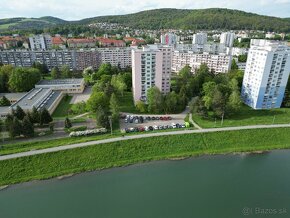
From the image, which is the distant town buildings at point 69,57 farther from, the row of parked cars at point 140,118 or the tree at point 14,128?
the tree at point 14,128

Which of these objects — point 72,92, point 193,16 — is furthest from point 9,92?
point 193,16

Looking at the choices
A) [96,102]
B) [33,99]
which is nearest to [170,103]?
[96,102]

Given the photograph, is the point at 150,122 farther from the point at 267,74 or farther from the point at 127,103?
the point at 267,74

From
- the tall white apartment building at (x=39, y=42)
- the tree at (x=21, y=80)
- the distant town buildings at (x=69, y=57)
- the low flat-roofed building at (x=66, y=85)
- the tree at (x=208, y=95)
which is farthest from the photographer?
the tall white apartment building at (x=39, y=42)

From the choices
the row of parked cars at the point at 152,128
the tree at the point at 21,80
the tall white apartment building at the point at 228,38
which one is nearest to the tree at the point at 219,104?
the row of parked cars at the point at 152,128

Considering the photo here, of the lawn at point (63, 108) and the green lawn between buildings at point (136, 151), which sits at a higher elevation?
the lawn at point (63, 108)

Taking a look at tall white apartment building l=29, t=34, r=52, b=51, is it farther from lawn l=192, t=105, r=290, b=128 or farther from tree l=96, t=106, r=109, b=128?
lawn l=192, t=105, r=290, b=128

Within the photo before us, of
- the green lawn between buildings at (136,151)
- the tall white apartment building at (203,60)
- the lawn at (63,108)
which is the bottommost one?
the green lawn between buildings at (136,151)
